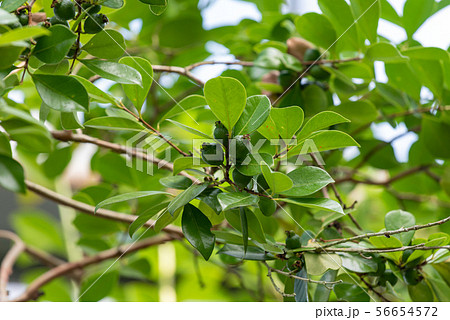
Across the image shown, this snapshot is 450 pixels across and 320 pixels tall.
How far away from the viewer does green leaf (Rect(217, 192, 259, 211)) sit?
400 millimetres

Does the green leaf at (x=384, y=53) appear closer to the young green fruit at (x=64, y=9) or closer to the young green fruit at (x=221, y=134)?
the young green fruit at (x=221, y=134)

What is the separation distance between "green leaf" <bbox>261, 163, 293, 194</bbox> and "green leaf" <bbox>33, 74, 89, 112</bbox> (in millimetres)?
174

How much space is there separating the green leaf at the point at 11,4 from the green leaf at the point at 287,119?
27 centimetres

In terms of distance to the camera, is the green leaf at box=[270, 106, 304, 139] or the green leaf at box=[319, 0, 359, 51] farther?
the green leaf at box=[319, 0, 359, 51]

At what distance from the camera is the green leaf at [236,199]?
40 centimetres

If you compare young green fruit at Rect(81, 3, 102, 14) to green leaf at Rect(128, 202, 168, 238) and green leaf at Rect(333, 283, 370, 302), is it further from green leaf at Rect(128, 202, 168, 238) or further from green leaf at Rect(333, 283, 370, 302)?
green leaf at Rect(333, 283, 370, 302)

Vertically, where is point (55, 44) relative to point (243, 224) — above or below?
above

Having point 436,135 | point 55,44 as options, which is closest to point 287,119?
point 55,44

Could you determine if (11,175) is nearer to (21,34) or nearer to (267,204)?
(21,34)

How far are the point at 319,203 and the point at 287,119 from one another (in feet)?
0.31

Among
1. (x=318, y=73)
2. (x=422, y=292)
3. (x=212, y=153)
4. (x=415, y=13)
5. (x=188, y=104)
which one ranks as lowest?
(x=422, y=292)

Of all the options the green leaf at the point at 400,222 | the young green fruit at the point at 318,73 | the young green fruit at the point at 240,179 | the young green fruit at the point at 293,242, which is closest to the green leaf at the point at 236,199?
Result: the young green fruit at the point at 240,179

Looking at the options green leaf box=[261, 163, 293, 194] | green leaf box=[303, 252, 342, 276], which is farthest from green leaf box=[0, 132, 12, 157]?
green leaf box=[303, 252, 342, 276]

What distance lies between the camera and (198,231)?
0.48 m
